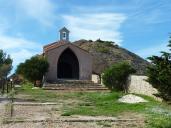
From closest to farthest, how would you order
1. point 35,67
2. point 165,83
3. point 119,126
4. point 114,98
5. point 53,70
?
1. point 119,126
2. point 165,83
3. point 114,98
4. point 35,67
5. point 53,70

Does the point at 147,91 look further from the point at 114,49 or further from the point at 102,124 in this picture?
the point at 114,49

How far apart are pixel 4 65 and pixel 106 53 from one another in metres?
35.9

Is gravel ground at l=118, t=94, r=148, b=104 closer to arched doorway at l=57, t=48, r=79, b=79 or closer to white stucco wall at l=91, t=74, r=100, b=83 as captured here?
white stucco wall at l=91, t=74, r=100, b=83

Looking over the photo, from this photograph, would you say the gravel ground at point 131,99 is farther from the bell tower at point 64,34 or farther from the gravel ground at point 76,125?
the bell tower at point 64,34

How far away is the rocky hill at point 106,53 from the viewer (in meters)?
74.2

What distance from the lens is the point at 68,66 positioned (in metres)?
53.4

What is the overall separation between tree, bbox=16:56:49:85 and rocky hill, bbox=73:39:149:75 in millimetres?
25204

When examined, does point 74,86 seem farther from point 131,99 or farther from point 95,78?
point 131,99

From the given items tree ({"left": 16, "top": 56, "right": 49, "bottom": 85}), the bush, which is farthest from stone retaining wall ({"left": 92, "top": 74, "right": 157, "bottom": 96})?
tree ({"left": 16, "top": 56, "right": 49, "bottom": 85})

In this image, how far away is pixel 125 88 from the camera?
3441 cm

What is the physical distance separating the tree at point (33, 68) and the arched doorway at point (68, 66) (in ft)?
23.1

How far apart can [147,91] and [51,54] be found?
895 inches

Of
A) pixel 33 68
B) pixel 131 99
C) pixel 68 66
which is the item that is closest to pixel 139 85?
pixel 131 99

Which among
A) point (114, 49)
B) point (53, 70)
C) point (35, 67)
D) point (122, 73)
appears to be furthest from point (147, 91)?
point (114, 49)
